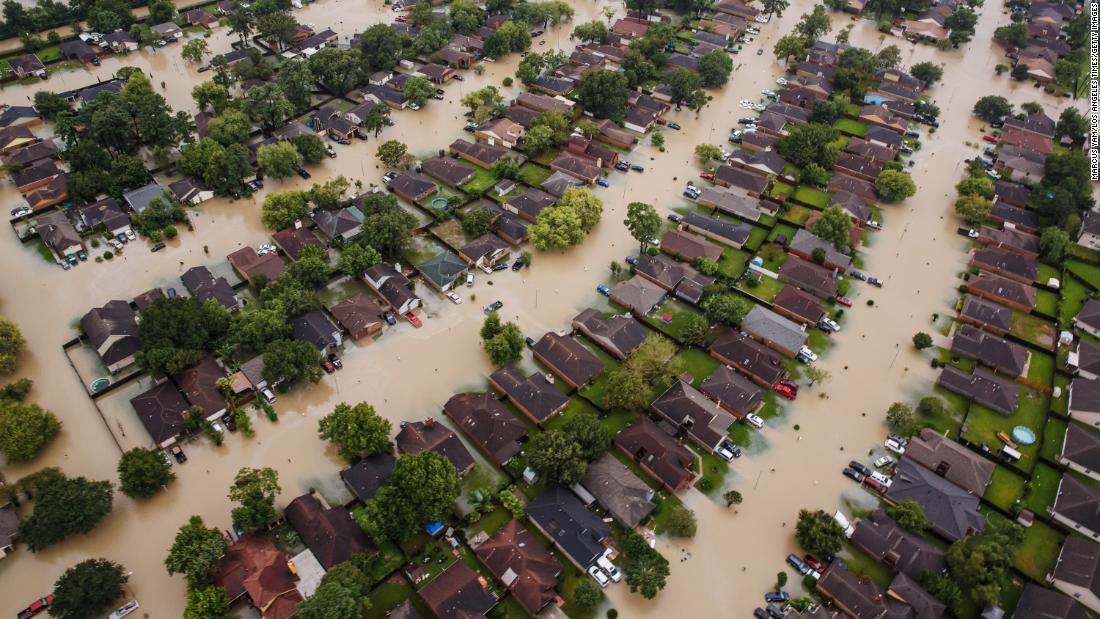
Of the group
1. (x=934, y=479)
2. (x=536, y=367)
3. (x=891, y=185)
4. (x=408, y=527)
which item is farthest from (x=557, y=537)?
(x=891, y=185)

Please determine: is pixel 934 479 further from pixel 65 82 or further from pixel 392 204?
pixel 65 82

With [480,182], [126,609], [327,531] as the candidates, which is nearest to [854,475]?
[327,531]

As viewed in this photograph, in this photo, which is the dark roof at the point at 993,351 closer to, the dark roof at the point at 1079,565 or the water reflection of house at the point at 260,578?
the dark roof at the point at 1079,565

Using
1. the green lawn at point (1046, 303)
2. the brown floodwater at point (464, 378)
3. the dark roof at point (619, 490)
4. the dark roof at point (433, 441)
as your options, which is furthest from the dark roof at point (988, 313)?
the dark roof at point (433, 441)

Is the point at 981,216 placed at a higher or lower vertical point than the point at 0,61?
lower

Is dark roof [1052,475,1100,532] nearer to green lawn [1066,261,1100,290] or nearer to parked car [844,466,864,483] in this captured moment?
parked car [844,466,864,483]

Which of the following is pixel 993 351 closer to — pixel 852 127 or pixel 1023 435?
pixel 1023 435
